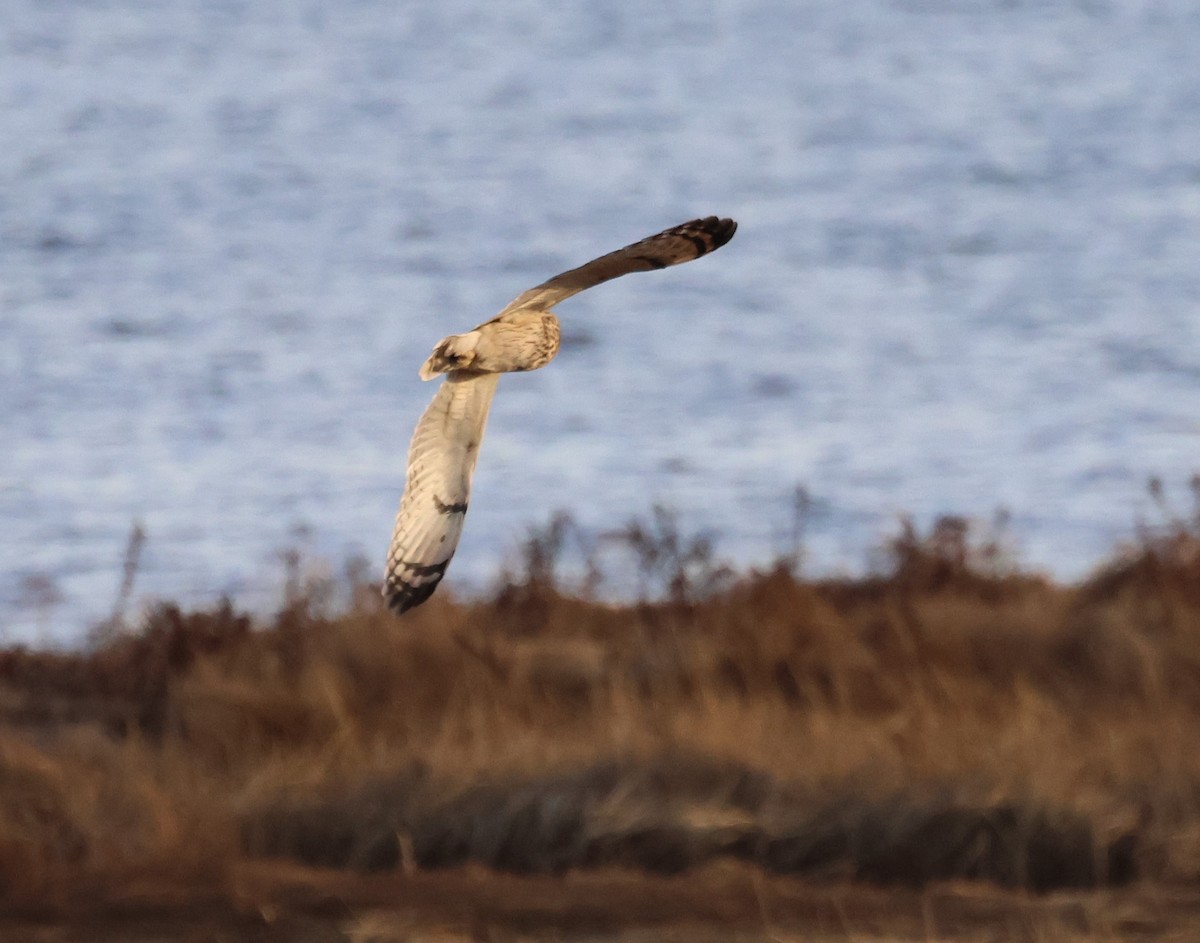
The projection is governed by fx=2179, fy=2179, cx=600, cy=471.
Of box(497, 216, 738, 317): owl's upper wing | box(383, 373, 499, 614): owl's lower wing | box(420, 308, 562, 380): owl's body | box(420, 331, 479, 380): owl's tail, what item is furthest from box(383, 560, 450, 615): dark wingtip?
box(497, 216, 738, 317): owl's upper wing

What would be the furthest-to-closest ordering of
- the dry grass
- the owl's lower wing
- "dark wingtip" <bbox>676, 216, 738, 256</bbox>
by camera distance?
the owl's lower wing < "dark wingtip" <bbox>676, 216, 738, 256</bbox> < the dry grass

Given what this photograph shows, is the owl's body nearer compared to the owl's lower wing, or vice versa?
the owl's body

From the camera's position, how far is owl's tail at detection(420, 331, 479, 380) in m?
6.86

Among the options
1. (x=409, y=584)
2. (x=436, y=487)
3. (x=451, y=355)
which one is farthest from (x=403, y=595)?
(x=451, y=355)

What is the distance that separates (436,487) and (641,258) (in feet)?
3.93

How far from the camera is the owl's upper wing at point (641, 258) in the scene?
6.89m

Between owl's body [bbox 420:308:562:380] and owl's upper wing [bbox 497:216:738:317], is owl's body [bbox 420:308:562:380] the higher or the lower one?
the lower one

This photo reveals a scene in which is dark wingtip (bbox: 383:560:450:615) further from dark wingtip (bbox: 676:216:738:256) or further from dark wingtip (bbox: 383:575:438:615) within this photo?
dark wingtip (bbox: 676:216:738:256)

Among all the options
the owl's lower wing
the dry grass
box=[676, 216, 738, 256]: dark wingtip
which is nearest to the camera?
the dry grass

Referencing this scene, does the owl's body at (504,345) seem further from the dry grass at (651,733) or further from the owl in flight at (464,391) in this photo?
the dry grass at (651,733)

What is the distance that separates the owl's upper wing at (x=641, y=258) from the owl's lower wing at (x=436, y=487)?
48 cm

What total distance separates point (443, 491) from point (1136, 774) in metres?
2.52

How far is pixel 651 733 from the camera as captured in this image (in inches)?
293

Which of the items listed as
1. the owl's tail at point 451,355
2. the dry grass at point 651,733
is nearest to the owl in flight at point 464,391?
the owl's tail at point 451,355
